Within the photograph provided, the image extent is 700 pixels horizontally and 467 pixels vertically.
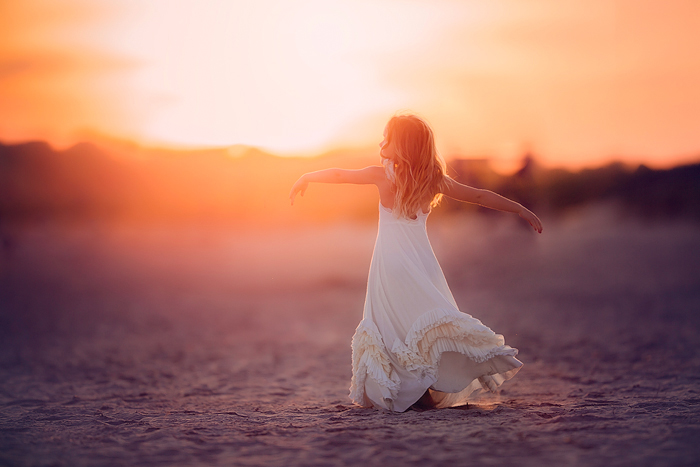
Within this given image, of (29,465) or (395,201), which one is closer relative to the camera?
(29,465)

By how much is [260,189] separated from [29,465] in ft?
56.3

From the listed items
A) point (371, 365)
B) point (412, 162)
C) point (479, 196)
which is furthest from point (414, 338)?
point (412, 162)

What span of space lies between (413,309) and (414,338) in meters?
0.23

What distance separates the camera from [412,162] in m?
4.34

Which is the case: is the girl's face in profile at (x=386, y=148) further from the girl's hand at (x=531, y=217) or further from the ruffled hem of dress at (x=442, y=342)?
the ruffled hem of dress at (x=442, y=342)

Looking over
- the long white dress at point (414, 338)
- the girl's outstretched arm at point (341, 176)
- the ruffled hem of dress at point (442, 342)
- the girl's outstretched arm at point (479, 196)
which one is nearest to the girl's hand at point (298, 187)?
the girl's outstretched arm at point (341, 176)

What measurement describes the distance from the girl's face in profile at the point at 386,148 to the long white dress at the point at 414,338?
1.35ft

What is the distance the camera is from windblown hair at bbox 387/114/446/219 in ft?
14.2

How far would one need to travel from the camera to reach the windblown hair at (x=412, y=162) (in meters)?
4.34

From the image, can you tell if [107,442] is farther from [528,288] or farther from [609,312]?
[528,288]

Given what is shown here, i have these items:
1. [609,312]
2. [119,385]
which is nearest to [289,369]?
[119,385]

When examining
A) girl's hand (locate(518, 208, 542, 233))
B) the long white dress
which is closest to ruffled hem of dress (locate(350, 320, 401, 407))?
the long white dress

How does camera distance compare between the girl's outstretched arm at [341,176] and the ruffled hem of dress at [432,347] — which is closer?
the ruffled hem of dress at [432,347]

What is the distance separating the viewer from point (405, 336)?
14.3 feet
